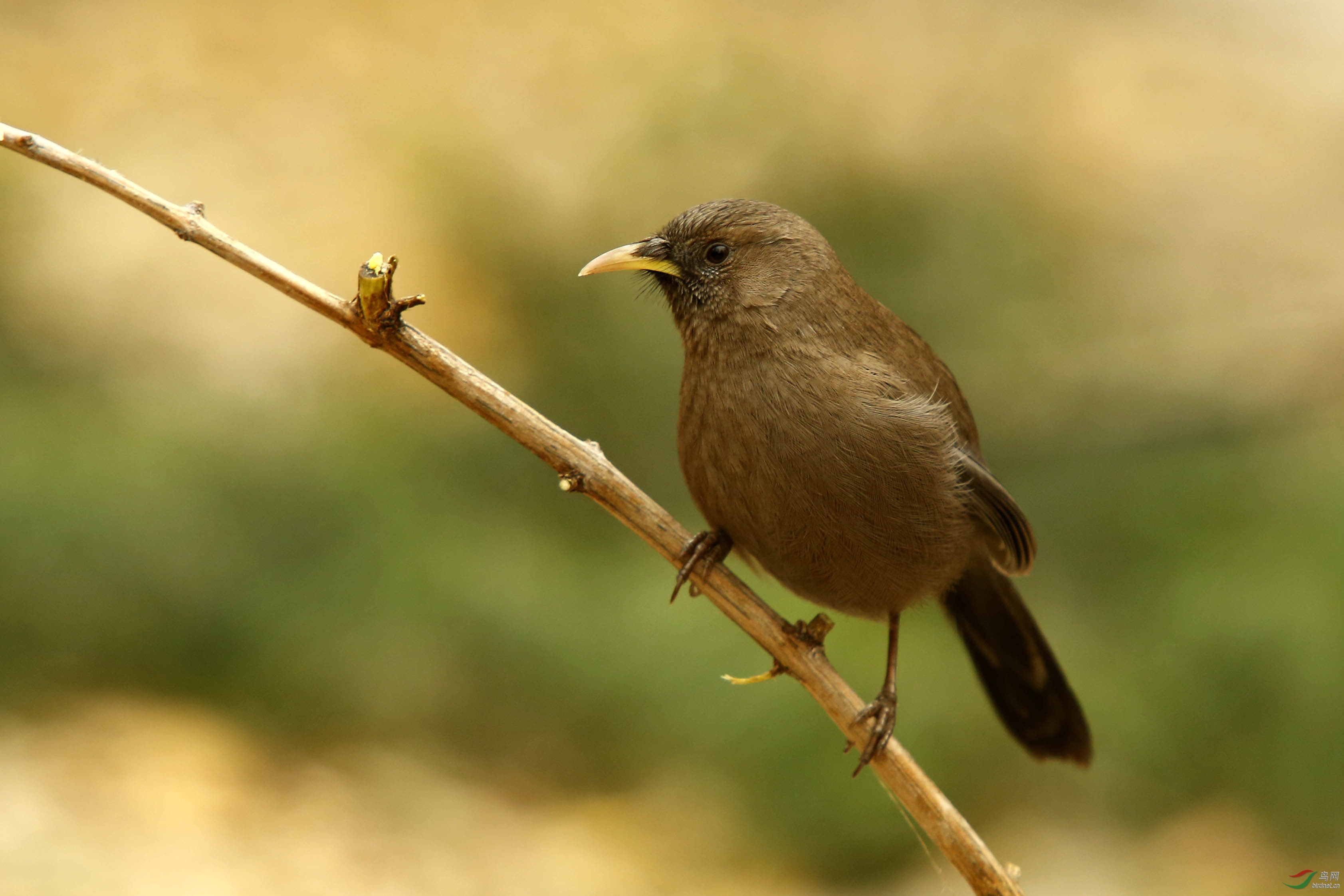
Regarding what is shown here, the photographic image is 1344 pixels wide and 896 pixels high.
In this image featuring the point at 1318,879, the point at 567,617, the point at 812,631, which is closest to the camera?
the point at 812,631

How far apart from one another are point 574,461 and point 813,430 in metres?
0.74

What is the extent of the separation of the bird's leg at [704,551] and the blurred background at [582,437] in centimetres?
194

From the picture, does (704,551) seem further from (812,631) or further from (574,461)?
(574,461)

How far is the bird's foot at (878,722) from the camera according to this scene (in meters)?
3.36

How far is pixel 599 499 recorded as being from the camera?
3.08 m

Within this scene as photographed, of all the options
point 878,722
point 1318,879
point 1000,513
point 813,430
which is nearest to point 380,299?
point 813,430

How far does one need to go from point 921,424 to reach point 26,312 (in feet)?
17.6

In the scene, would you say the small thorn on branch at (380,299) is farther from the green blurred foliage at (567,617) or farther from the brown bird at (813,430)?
the green blurred foliage at (567,617)

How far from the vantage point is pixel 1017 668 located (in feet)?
14.5

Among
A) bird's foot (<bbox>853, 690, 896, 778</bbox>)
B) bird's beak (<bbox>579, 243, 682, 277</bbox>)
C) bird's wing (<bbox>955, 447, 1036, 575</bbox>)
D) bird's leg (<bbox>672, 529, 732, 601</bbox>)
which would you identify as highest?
bird's beak (<bbox>579, 243, 682, 277</bbox>)

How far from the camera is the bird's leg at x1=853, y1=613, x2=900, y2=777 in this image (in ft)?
A: 11.1

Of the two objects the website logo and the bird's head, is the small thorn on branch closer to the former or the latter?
the bird's head

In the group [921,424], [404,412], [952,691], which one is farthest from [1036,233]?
[921,424]

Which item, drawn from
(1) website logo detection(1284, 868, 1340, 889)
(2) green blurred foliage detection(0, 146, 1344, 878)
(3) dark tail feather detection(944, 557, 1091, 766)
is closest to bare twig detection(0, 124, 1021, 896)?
(3) dark tail feather detection(944, 557, 1091, 766)
